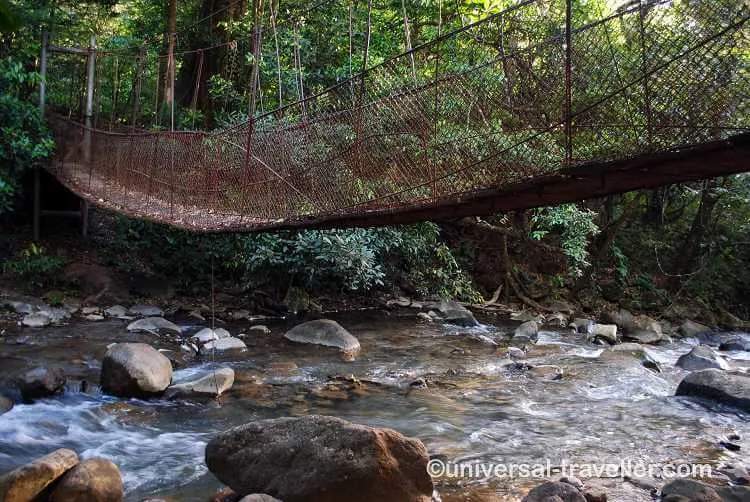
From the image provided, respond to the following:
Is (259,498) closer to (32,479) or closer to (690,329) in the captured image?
(32,479)

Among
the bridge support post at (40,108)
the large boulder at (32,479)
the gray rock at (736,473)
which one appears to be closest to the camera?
the large boulder at (32,479)

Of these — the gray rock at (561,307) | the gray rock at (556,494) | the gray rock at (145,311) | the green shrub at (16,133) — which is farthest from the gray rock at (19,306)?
the gray rock at (561,307)

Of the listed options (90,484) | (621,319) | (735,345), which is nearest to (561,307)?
(621,319)

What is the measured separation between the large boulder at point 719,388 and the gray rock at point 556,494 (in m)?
1.78

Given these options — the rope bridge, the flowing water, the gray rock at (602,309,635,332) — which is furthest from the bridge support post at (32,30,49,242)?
the gray rock at (602,309,635,332)

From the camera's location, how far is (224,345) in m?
4.23

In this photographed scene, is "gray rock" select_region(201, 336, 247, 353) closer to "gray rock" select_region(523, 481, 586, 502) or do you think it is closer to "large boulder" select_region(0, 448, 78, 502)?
"large boulder" select_region(0, 448, 78, 502)

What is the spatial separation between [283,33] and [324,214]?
3767 millimetres

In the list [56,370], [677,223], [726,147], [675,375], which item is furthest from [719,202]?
[56,370]

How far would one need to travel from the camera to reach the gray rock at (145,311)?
201 inches

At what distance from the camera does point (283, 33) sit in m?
6.20

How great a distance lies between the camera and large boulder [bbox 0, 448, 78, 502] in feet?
5.96

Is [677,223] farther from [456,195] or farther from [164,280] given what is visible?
[456,195]

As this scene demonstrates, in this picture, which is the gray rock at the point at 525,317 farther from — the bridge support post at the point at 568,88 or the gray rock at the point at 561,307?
the bridge support post at the point at 568,88
